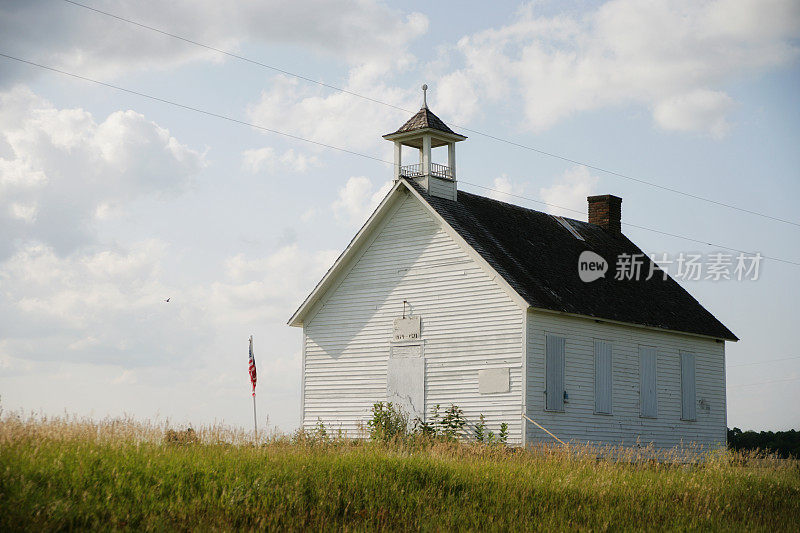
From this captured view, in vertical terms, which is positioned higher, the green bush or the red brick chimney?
the red brick chimney

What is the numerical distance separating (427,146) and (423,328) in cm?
545

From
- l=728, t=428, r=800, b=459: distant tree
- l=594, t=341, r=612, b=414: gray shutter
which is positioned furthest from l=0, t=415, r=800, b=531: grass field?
l=728, t=428, r=800, b=459: distant tree

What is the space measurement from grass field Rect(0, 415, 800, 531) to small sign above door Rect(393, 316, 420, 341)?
24.0 feet

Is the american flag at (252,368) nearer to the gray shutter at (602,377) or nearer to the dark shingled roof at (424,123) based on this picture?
the dark shingled roof at (424,123)

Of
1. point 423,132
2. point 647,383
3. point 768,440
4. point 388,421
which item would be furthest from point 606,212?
point 768,440

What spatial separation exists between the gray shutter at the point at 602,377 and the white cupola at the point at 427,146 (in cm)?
590

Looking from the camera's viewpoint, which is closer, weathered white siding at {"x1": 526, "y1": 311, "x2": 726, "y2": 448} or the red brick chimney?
weathered white siding at {"x1": 526, "y1": 311, "x2": 726, "y2": 448}

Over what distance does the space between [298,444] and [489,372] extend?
7.67m

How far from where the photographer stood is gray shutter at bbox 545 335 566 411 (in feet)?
72.7

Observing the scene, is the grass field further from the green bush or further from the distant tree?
the distant tree

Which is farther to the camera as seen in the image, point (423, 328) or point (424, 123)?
point (424, 123)

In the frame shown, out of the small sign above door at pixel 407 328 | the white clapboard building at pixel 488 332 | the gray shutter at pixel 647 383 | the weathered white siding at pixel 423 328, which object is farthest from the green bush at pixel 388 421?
the gray shutter at pixel 647 383

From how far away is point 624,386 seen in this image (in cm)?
2478

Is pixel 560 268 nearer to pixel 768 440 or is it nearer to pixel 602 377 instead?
pixel 602 377
